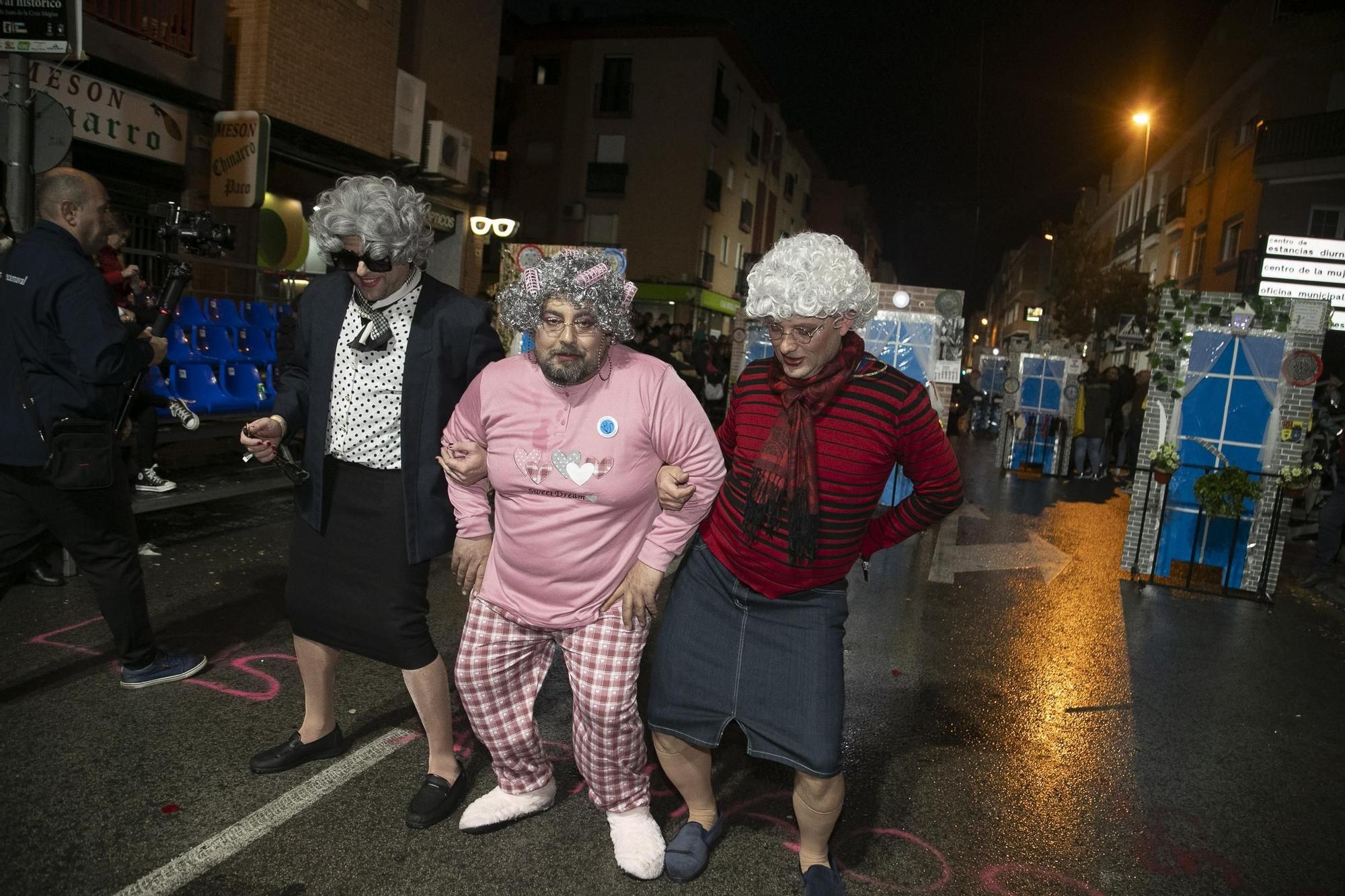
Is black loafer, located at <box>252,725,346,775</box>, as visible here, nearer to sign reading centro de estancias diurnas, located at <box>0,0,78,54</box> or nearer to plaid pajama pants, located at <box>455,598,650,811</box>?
plaid pajama pants, located at <box>455,598,650,811</box>

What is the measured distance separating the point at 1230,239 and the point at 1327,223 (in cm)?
352

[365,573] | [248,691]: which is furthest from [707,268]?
[365,573]

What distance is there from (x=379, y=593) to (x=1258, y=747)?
4194 mm

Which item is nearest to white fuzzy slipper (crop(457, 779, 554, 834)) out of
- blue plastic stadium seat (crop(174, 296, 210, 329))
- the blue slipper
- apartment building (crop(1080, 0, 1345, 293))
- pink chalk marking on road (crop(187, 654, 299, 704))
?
the blue slipper

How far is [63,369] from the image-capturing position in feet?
12.3

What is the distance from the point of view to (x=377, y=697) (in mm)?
4301

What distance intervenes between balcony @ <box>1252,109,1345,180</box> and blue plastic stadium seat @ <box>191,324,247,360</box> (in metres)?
25.4

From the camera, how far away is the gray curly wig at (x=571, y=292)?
276 centimetres

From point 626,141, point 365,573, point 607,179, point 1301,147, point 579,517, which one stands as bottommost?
point 365,573

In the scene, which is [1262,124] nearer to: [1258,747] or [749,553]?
[1258,747]

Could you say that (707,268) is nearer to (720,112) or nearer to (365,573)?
(720,112)

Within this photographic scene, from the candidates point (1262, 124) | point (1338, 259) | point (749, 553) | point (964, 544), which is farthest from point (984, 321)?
point (749, 553)

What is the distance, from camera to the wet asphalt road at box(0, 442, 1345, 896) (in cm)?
303

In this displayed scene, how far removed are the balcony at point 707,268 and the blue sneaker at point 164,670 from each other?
109 feet
